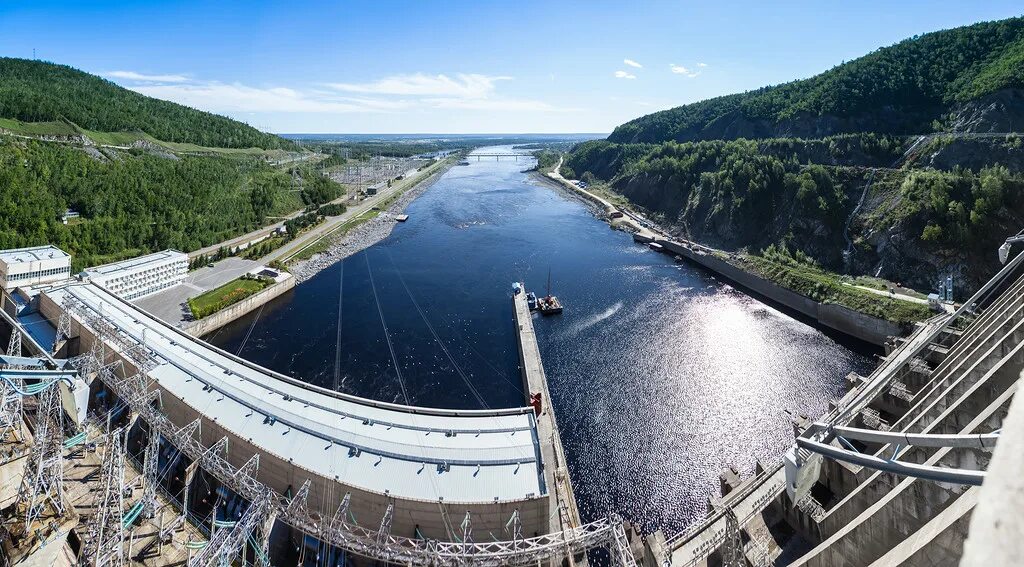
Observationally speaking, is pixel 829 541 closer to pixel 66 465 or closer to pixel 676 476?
pixel 676 476

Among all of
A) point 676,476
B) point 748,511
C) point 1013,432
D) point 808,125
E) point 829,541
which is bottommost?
point 676,476

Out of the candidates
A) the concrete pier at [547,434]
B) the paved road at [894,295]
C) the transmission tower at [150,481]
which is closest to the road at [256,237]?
the concrete pier at [547,434]

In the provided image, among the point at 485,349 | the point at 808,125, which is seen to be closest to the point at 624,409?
the point at 485,349

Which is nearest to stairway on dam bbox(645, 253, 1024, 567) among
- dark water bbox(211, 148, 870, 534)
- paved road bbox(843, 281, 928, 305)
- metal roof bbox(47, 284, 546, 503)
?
dark water bbox(211, 148, 870, 534)

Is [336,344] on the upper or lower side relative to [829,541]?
lower

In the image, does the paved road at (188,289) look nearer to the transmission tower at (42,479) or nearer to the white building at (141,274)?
the white building at (141,274)

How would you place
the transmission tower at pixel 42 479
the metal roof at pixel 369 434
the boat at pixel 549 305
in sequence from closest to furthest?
the metal roof at pixel 369 434 < the transmission tower at pixel 42 479 < the boat at pixel 549 305
